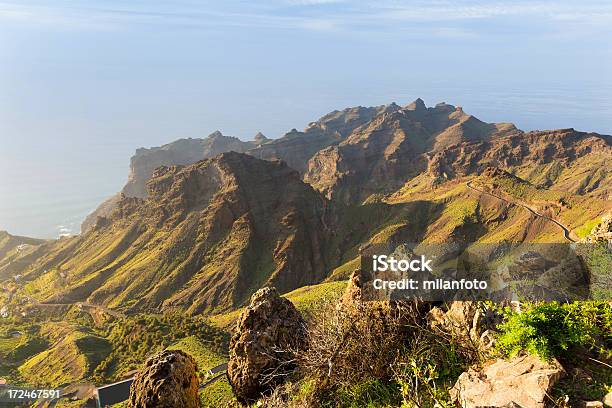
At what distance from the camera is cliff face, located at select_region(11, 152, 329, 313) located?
8976 centimetres

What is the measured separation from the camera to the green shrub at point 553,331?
290 inches

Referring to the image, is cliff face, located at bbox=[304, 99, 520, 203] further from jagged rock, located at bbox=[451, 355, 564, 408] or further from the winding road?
jagged rock, located at bbox=[451, 355, 564, 408]

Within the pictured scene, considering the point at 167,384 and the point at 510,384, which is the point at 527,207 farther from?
the point at 510,384

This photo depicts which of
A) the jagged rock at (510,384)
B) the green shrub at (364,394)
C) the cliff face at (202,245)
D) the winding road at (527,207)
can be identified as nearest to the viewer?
the jagged rock at (510,384)

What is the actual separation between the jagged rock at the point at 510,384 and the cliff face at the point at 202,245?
264ft

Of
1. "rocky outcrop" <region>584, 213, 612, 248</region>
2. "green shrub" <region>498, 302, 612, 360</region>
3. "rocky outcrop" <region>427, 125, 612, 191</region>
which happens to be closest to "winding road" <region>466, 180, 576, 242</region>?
"rocky outcrop" <region>427, 125, 612, 191</region>

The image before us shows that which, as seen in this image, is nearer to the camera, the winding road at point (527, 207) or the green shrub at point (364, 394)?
the green shrub at point (364, 394)

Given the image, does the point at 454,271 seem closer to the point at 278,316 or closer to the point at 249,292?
the point at 278,316

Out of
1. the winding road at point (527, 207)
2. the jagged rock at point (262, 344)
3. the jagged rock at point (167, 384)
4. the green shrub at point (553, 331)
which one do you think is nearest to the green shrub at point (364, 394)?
the green shrub at point (553, 331)

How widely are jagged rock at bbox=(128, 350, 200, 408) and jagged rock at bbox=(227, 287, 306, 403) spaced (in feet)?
4.59

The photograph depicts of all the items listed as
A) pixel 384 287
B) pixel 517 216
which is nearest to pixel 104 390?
pixel 384 287

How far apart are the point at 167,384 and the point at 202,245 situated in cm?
8750

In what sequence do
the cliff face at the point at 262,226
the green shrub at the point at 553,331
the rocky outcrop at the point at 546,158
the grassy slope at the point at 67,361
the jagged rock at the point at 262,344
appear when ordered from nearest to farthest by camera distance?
the green shrub at the point at 553,331 < the jagged rock at the point at 262,344 < the grassy slope at the point at 67,361 < the cliff face at the point at 262,226 < the rocky outcrop at the point at 546,158

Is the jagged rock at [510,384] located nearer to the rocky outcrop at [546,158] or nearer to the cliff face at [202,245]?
the cliff face at [202,245]
